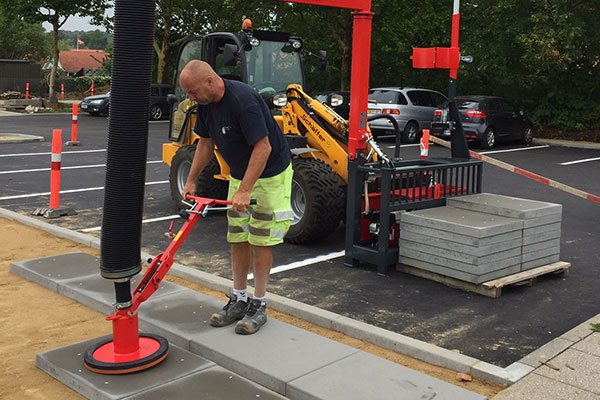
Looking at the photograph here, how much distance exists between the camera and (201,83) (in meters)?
4.50

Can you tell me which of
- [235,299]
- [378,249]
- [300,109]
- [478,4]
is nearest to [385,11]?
[478,4]

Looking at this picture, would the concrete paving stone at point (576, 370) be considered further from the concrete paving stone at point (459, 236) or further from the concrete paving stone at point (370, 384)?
the concrete paving stone at point (459, 236)

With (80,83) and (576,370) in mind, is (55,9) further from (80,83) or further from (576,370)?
(576,370)

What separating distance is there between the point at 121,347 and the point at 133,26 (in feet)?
6.56

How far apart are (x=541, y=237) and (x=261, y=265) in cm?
306

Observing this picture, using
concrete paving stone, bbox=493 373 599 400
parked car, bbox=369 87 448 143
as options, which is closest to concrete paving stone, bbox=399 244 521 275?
concrete paving stone, bbox=493 373 599 400

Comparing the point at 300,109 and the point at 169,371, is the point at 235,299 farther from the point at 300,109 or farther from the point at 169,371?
the point at 300,109

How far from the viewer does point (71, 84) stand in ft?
152

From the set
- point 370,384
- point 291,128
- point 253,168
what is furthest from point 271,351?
point 291,128

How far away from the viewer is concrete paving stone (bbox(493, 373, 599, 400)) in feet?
13.2

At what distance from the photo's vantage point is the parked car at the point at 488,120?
19.5m

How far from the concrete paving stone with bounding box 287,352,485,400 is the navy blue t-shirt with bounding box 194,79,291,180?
1.49 m

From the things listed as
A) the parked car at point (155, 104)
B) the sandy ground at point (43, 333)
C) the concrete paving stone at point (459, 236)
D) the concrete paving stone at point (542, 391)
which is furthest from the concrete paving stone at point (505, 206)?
the parked car at point (155, 104)

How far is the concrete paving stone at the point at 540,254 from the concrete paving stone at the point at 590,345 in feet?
4.95
